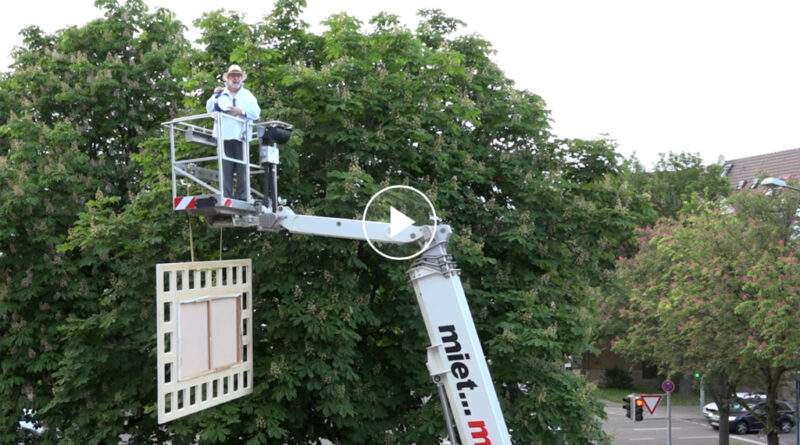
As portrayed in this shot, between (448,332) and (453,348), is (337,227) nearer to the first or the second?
(448,332)

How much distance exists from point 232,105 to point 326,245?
10.2 ft

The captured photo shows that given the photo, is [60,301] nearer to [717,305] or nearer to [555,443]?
[555,443]

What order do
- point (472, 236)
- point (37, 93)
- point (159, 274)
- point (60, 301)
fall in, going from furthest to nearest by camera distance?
point (37, 93) < point (60, 301) < point (472, 236) < point (159, 274)

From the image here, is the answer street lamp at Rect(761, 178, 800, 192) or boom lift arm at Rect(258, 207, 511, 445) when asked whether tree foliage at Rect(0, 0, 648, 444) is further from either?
street lamp at Rect(761, 178, 800, 192)

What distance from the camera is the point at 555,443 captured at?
12.2 m

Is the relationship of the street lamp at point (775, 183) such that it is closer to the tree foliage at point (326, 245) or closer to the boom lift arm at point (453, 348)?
the tree foliage at point (326, 245)

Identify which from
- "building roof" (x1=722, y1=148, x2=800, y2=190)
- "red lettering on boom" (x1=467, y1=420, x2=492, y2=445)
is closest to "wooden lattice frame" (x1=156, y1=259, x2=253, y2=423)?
"red lettering on boom" (x1=467, y1=420, x2=492, y2=445)

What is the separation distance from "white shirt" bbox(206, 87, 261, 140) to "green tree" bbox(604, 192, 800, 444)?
741 inches

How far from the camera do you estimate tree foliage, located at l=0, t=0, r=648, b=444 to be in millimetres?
11656

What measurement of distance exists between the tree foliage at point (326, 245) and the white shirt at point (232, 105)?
2.39 m

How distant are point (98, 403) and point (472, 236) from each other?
605cm

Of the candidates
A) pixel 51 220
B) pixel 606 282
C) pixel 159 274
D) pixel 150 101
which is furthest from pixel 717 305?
pixel 159 274

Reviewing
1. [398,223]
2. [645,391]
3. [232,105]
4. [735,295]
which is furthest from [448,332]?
[645,391]

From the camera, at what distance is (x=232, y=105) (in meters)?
8.73
